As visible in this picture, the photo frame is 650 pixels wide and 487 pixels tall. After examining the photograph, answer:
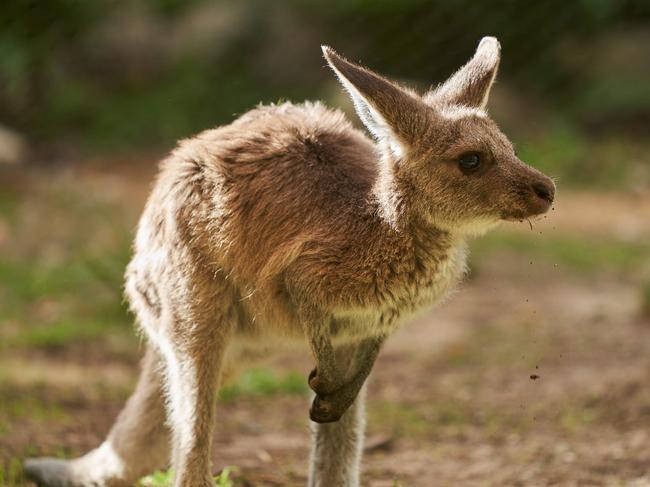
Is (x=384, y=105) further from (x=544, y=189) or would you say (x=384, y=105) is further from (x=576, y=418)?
(x=576, y=418)

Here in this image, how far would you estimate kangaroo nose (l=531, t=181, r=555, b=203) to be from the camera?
4.54 meters

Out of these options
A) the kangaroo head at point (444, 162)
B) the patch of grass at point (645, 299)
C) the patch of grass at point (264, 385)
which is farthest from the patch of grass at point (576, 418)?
the kangaroo head at point (444, 162)

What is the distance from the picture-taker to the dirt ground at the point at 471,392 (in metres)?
6.13

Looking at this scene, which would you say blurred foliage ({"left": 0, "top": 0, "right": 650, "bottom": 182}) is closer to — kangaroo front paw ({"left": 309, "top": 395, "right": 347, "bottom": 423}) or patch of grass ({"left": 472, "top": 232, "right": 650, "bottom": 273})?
patch of grass ({"left": 472, "top": 232, "right": 650, "bottom": 273})

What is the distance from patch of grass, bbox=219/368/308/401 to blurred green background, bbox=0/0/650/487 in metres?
0.02

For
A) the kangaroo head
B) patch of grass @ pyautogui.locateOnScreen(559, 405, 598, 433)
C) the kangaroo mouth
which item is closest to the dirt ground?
patch of grass @ pyautogui.locateOnScreen(559, 405, 598, 433)

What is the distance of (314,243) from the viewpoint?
15.5 feet

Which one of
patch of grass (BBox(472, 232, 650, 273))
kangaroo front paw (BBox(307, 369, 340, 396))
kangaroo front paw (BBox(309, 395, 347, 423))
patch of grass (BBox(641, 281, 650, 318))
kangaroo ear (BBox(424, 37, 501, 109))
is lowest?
kangaroo front paw (BBox(309, 395, 347, 423))

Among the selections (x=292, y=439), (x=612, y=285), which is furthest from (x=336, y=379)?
(x=612, y=285)

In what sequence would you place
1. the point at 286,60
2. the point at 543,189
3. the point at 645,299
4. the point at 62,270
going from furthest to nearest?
the point at 286,60 → the point at 62,270 → the point at 645,299 → the point at 543,189

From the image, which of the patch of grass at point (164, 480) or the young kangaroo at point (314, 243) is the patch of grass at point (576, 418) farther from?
the patch of grass at point (164, 480)

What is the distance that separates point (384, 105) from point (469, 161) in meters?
0.46

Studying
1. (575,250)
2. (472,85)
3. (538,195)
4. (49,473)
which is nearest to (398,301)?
(538,195)

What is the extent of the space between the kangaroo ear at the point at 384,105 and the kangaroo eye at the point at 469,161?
0.24 metres
